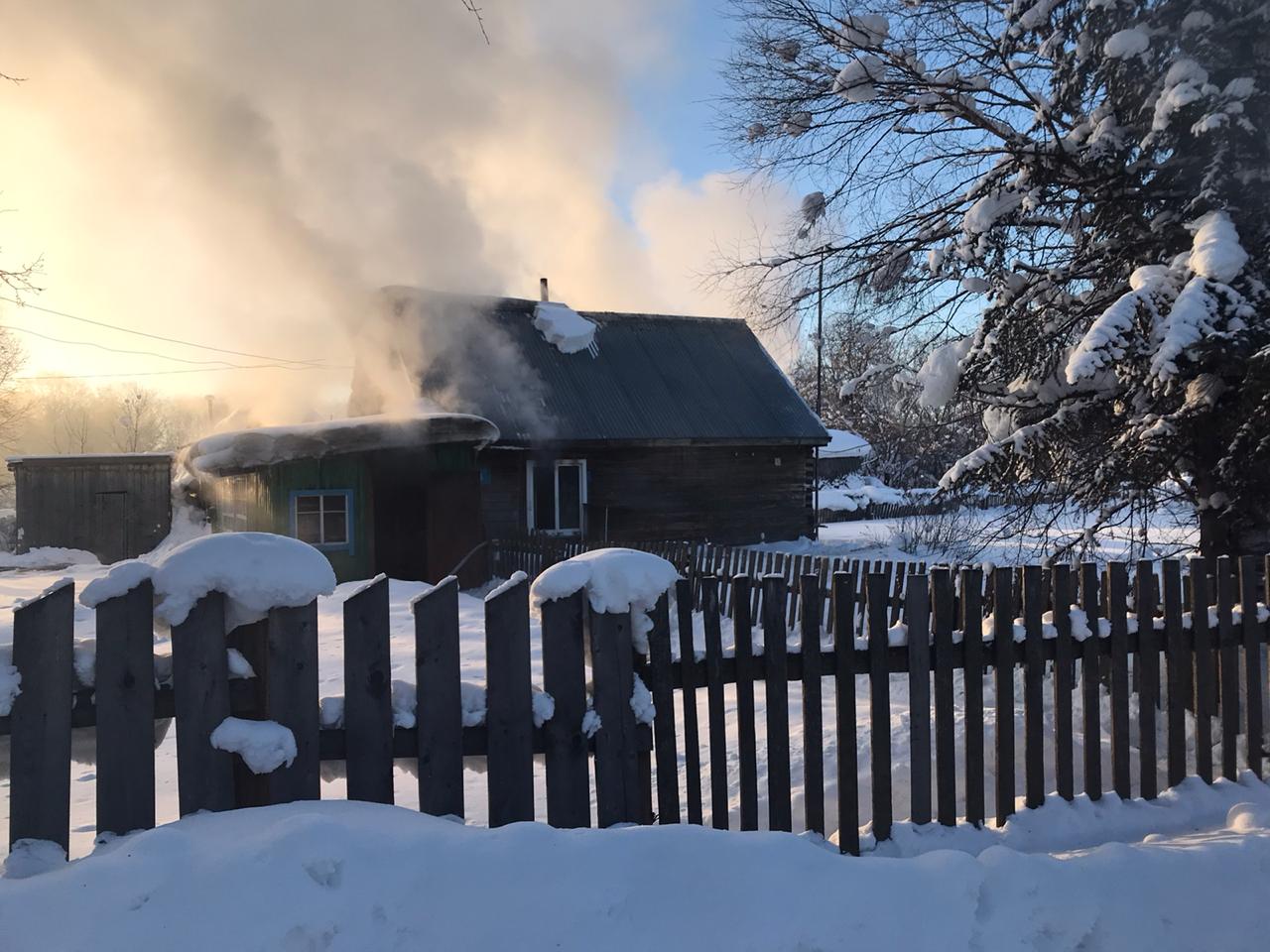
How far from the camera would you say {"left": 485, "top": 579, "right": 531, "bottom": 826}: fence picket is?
2.81 metres

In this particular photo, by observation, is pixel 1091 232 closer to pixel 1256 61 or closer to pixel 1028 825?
pixel 1256 61

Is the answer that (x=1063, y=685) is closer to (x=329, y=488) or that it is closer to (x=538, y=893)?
(x=538, y=893)

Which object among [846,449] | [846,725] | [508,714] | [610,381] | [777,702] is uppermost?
[610,381]

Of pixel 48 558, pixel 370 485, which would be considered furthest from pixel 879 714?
pixel 48 558

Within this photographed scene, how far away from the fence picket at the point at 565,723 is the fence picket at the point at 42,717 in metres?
1.39

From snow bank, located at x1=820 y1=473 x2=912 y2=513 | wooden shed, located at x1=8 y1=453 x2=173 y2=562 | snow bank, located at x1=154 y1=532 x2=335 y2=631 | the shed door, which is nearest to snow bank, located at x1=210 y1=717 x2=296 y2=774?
snow bank, located at x1=154 y1=532 x2=335 y2=631

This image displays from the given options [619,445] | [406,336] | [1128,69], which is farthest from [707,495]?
[1128,69]

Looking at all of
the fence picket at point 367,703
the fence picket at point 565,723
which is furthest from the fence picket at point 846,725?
the fence picket at point 367,703

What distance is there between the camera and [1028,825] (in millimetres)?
3656

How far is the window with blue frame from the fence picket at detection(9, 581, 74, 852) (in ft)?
41.7

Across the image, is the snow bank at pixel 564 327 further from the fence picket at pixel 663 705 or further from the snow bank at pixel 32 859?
the snow bank at pixel 32 859

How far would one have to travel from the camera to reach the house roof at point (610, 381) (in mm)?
17672

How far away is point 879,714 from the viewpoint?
11.4ft

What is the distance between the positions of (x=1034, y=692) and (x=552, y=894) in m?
2.46
